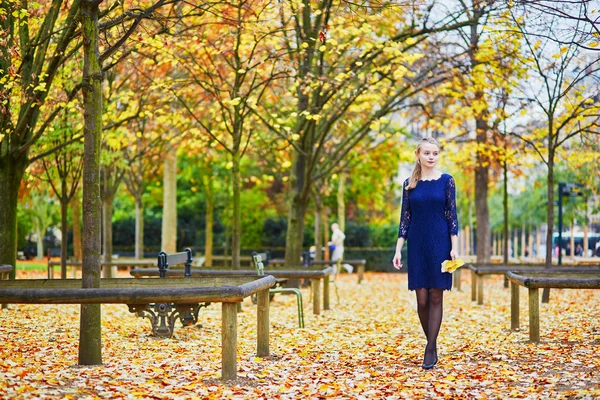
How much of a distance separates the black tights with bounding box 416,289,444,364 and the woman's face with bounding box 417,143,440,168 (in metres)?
1.24

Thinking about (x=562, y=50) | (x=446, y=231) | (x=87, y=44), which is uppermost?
(x=562, y=50)

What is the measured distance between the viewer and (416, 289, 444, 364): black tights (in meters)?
8.38

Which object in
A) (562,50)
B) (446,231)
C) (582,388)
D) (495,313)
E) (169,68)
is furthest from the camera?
(169,68)

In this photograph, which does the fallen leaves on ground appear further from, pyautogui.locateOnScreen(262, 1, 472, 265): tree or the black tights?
pyautogui.locateOnScreen(262, 1, 472, 265): tree

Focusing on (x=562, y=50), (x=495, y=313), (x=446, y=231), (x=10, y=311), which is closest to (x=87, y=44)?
(x=446, y=231)

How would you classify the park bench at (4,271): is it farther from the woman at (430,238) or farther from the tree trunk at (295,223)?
the tree trunk at (295,223)

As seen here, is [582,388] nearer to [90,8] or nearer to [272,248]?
[90,8]

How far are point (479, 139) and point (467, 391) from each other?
1611 cm

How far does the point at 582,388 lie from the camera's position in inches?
277

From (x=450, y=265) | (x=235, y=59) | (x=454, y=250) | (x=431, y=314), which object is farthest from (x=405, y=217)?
(x=235, y=59)

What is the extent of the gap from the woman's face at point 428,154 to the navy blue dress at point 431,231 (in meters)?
0.18

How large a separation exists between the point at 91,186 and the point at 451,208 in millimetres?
3419

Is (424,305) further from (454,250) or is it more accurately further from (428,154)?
(428,154)

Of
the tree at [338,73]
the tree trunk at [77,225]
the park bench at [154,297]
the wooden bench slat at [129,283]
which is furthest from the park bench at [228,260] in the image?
the park bench at [154,297]
